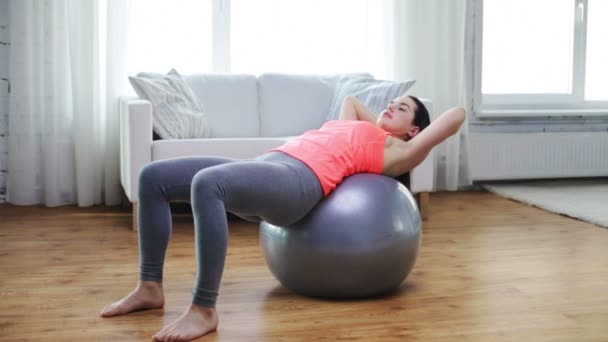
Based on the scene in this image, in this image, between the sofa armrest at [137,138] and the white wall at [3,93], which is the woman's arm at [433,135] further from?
the white wall at [3,93]

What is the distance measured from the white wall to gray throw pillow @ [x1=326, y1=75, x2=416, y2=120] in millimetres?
1888

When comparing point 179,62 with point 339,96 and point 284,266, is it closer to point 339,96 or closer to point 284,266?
point 339,96

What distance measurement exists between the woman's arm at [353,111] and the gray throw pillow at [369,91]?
1.24m

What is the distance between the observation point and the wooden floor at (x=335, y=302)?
204 centimetres

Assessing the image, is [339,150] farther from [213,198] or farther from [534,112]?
[534,112]

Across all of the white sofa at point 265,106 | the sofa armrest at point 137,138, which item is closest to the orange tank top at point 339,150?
the sofa armrest at point 137,138

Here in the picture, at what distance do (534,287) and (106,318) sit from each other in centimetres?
139

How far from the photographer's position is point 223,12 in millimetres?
4594

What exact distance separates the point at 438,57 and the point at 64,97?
2325mm

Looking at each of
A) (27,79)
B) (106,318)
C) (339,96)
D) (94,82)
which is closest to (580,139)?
(339,96)

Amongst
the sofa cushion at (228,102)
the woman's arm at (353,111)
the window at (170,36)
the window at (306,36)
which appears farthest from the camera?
the window at (306,36)

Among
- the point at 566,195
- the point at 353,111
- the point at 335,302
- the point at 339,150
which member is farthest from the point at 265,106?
the point at 335,302

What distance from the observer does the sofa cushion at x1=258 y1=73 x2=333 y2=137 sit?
4.33 metres

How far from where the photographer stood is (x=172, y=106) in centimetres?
386
